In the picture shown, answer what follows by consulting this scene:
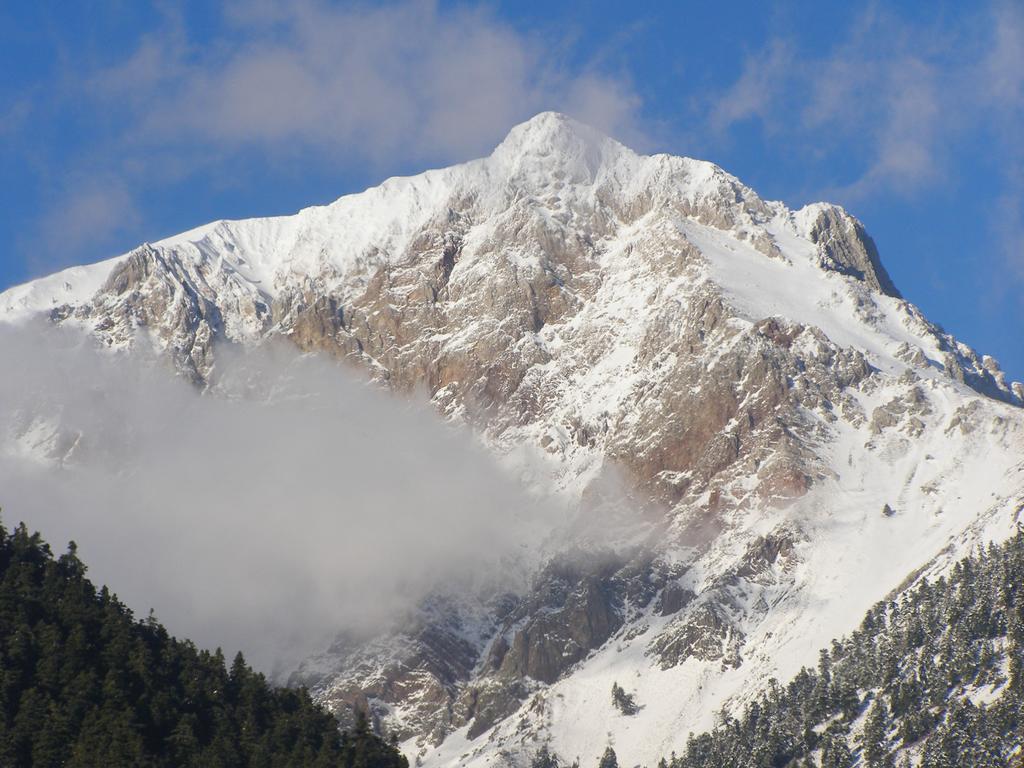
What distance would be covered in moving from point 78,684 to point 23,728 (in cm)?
983

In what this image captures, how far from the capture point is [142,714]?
19938 cm

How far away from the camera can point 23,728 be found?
190625 mm

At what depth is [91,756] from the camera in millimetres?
188375

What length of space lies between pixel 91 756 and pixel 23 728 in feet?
25.4

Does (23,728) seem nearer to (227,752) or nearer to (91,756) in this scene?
(91,756)

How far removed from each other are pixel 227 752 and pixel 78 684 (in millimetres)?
16639

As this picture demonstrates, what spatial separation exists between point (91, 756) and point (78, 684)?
12.7 meters

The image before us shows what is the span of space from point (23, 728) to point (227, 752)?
20.5m

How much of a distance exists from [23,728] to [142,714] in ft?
43.3

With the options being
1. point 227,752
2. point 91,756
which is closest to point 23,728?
point 91,756

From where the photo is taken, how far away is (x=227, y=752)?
19850 cm
